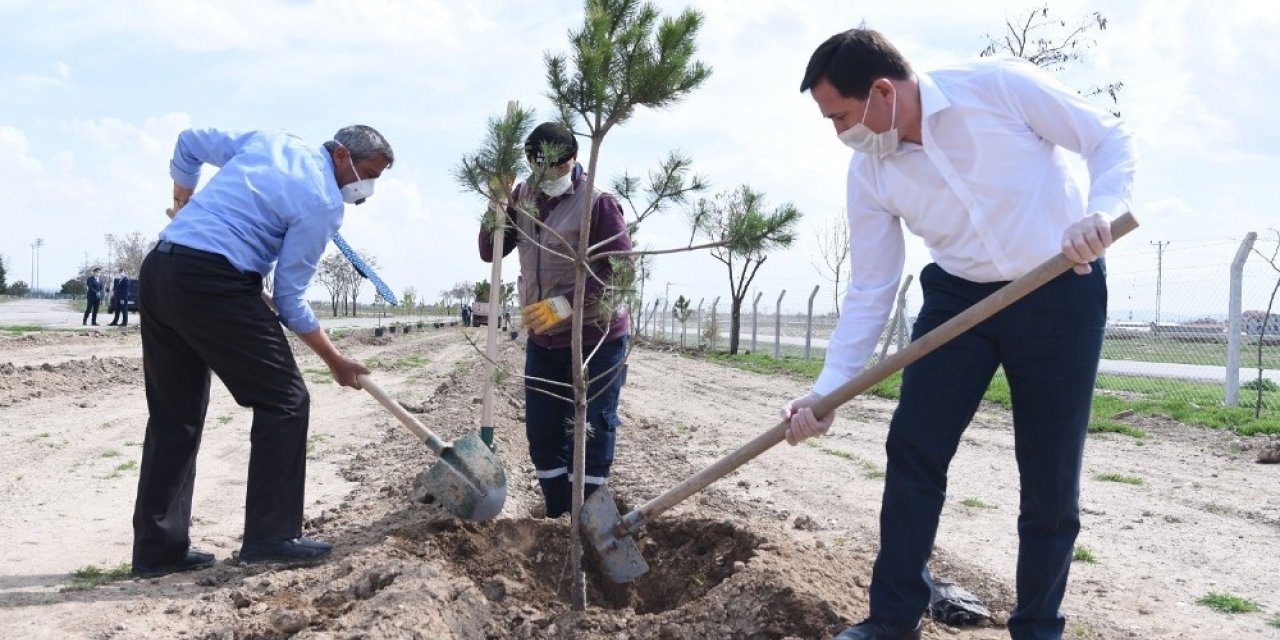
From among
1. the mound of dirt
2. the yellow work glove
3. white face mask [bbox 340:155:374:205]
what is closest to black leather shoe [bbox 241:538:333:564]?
the yellow work glove

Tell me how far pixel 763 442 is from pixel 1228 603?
196 cm

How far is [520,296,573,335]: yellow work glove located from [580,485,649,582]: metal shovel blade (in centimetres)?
83

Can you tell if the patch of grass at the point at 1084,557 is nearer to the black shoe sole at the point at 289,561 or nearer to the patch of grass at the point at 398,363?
the black shoe sole at the point at 289,561

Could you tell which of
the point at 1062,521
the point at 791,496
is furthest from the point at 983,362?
the point at 791,496

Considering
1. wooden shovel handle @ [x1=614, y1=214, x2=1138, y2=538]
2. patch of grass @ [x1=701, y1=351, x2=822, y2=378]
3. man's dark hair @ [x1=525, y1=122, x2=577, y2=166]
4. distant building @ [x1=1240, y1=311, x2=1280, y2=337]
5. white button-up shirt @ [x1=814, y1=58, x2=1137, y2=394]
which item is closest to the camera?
wooden shovel handle @ [x1=614, y1=214, x2=1138, y2=538]

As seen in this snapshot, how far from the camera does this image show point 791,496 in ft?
18.1

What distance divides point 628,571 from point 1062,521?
138 cm

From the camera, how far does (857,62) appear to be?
249cm

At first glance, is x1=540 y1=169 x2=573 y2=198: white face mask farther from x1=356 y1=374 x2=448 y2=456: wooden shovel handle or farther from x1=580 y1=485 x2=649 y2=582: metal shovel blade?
x1=580 y1=485 x2=649 y2=582: metal shovel blade

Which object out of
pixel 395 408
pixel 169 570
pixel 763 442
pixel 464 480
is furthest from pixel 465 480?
pixel 763 442

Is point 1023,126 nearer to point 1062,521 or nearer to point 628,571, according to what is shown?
point 1062,521

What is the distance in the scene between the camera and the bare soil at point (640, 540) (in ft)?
9.73

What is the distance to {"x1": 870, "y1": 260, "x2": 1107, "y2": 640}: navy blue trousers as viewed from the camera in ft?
8.13

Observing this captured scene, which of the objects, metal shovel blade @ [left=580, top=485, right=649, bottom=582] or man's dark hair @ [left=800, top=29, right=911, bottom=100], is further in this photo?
metal shovel blade @ [left=580, top=485, right=649, bottom=582]
